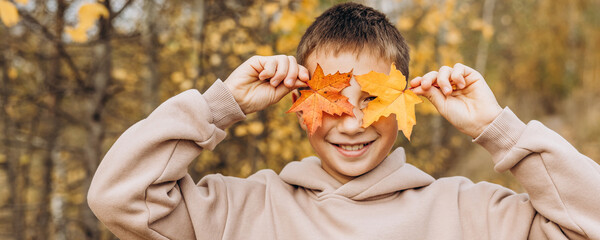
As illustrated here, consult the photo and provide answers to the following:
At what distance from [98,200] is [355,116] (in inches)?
34.8

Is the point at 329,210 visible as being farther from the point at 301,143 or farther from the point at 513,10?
the point at 513,10

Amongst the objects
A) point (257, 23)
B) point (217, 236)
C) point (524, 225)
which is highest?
point (257, 23)

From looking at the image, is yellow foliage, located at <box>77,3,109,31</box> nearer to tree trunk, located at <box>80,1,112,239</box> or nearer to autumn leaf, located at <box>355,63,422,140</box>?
tree trunk, located at <box>80,1,112,239</box>

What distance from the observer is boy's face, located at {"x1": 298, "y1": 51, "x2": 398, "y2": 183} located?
1689 mm

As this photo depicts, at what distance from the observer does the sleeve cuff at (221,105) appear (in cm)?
173

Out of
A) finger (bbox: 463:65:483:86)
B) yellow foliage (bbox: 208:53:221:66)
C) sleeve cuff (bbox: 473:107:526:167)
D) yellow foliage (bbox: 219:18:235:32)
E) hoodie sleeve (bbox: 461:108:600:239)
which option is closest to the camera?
hoodie sleeve (bbox: 461:108:600:239)

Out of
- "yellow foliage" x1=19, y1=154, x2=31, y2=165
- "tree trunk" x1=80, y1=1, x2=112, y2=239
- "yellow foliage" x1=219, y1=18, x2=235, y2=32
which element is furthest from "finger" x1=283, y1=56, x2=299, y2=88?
"yellow foliage" x1=19, y1=154, x2=31, y2=165

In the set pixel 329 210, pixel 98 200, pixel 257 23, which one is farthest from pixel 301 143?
pixel 98 200

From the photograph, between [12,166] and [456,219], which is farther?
[12,166]

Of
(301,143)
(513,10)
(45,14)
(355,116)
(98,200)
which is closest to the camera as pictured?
(98,200)

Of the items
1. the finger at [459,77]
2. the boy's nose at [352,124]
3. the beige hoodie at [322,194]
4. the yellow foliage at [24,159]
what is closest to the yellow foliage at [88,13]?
the beige hoodie at [322,194]

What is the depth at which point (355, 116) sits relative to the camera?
1678mm

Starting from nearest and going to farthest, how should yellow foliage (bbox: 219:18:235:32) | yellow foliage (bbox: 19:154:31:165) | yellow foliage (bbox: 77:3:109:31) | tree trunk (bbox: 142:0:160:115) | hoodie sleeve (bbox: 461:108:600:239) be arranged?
hoodie sleeve (bbox: 461:108:600:239) < yellow foliage (bbox: 77:3:109:31) < tree trunk (bbox: 142:0:160:115) < yellow foliage (bbox: 219:18:235:32) < yellow foliage (bbox: 19:154:31:165)

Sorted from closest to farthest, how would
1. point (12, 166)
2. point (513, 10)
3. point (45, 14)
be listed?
point (45, 14) → point (12, 166) → point (513, 10)
